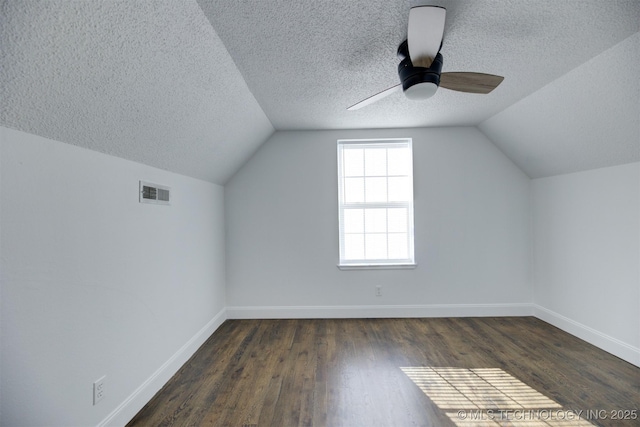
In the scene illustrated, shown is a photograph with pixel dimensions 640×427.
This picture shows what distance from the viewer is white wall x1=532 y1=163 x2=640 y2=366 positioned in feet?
8.57

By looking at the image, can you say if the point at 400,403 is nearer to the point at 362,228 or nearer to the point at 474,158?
the point at 362,228

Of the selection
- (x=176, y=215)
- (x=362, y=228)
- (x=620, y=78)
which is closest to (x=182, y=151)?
(x=176, y=215)

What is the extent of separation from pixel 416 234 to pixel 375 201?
627mm

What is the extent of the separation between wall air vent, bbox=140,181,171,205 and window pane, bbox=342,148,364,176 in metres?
2.12

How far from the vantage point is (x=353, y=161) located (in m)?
3.96

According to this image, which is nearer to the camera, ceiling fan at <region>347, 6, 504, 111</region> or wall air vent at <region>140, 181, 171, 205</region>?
ceiling fan at <region>347, 6, 504, 111</region>

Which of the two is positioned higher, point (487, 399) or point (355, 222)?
point (355, 222)

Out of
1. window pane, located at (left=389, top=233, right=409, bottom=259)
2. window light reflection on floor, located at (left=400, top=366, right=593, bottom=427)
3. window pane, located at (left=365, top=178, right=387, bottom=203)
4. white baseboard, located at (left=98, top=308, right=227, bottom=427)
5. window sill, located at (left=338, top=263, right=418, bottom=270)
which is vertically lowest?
window light reflection on floor, located at (left=400, top=366, right=593, bottom=427)

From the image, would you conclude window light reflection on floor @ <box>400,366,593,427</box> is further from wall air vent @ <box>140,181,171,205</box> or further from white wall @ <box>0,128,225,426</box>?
wall air vent @ <box>140,181,171,205</box>

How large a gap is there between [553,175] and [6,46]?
4.29m

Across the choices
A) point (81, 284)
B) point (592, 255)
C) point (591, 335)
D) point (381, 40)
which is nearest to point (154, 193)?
point (81, 284)

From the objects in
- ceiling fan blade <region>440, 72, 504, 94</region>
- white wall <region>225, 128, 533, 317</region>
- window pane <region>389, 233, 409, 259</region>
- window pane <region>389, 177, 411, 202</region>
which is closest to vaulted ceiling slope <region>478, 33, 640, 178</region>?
white wall <region>225, 128, 533, 317</region>

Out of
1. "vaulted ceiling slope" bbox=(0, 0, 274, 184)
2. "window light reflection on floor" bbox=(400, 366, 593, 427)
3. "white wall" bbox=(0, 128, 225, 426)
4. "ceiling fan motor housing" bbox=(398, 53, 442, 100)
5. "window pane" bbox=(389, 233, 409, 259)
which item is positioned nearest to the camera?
"vaulted ceiling slope" bbox=(0, 0, 274, 184)

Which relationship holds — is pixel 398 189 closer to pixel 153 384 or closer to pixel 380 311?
pixel 380 311
